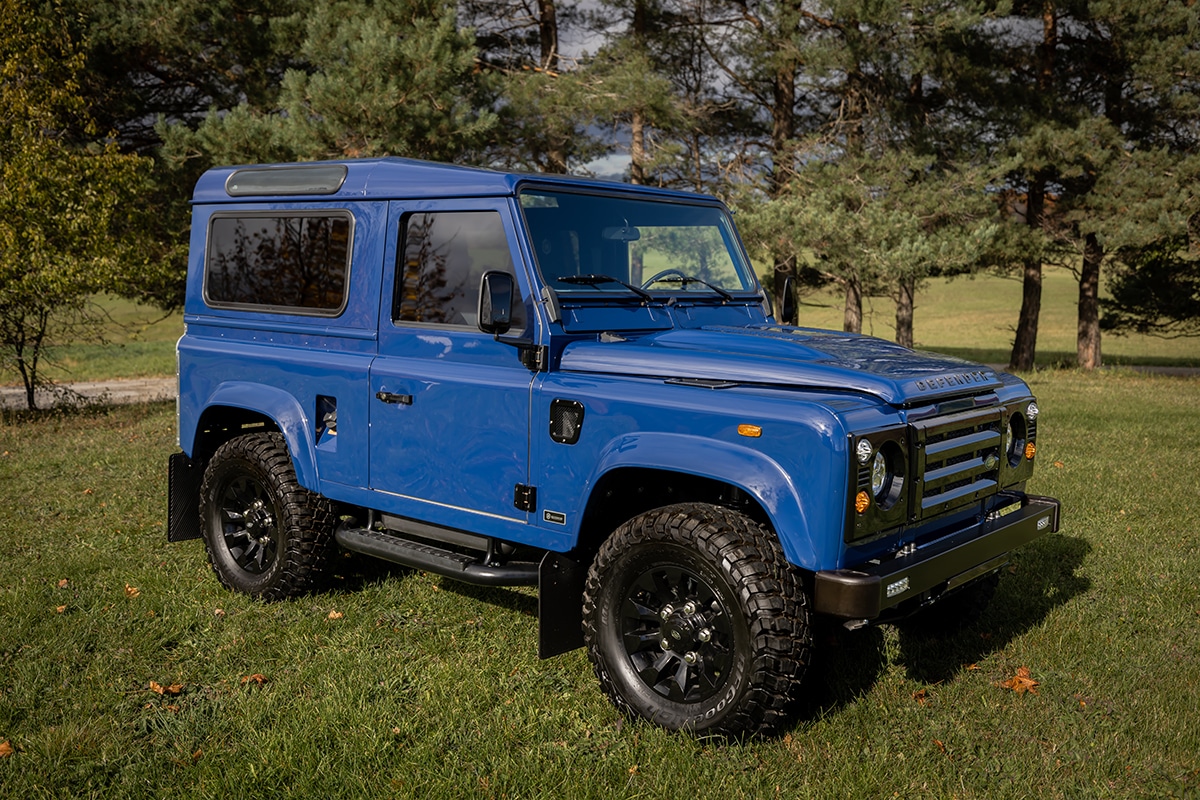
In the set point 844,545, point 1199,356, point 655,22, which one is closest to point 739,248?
point 844,545

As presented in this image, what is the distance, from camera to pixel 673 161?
15617 millimetres

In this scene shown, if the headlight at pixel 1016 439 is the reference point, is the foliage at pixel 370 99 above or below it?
above

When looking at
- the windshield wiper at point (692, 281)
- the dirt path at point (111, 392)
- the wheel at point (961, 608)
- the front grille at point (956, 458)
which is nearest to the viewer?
the front grille at point (956, 458)

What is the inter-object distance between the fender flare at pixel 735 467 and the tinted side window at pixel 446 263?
3.62 feet

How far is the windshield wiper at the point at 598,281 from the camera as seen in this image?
4.71 metres

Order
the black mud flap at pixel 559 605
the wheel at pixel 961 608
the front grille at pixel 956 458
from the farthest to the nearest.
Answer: the wheel at pixel 961 608 < the black mud flap at pixel 559 605 < the front grille at pixel 956 458

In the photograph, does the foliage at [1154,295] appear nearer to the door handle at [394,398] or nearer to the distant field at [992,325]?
the distant field at [992,325]

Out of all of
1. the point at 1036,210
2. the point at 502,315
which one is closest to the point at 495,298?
the point at 502,315

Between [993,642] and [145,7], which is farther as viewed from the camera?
[145,7]

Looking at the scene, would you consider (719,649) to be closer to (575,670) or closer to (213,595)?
(575,670)

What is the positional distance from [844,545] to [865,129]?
16.1 m

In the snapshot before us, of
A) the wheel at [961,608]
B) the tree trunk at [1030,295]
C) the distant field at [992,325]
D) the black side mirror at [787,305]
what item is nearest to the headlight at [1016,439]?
the wheel at [961,608]

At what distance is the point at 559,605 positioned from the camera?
14.6 feet

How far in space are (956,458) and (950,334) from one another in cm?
4305
